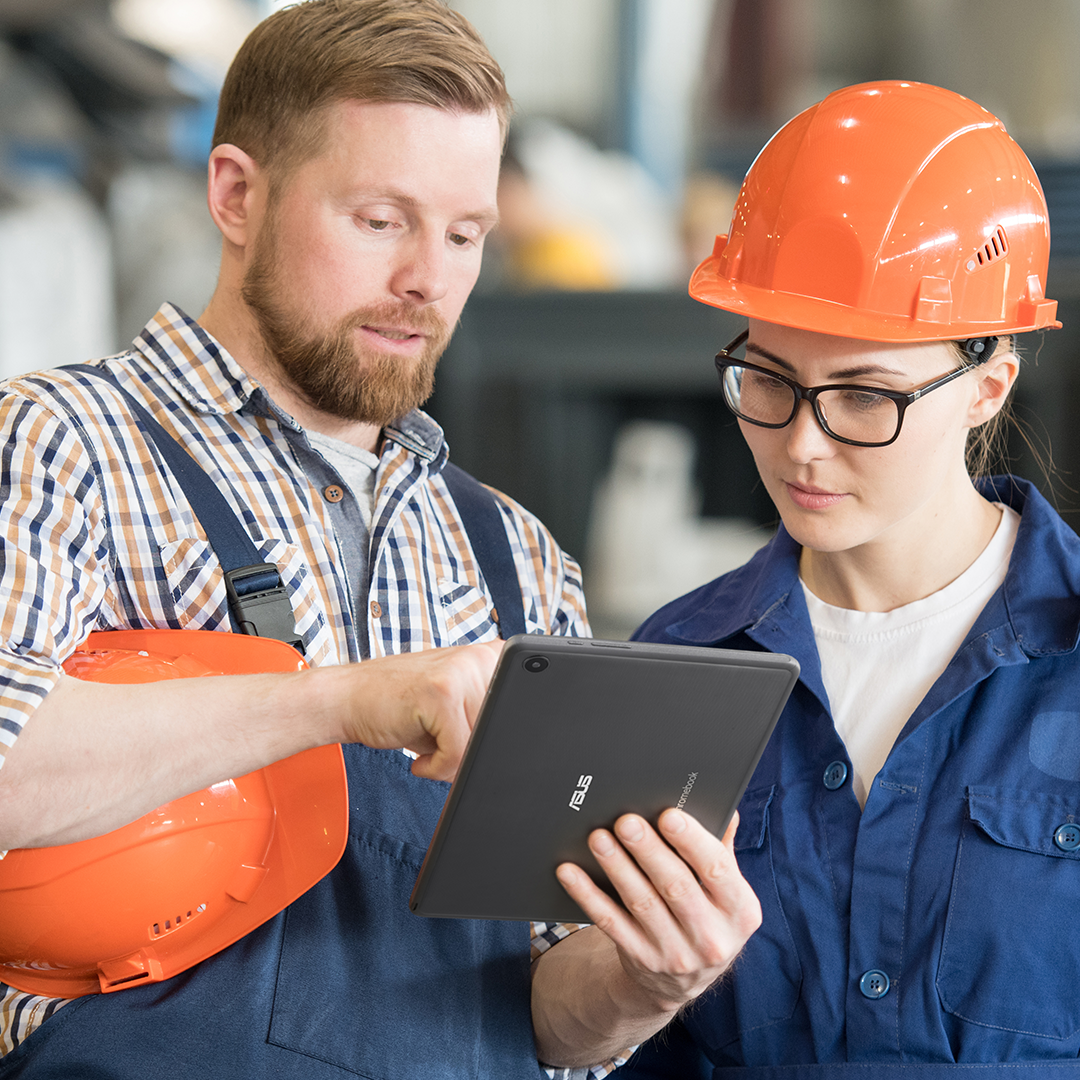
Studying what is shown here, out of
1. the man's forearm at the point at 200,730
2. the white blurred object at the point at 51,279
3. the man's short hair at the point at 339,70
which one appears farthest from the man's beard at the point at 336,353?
the white blurred object at the point at 51,279

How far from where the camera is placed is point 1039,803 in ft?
4.53

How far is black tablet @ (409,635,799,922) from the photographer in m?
1.07

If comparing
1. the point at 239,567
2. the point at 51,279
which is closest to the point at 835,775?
the point at 239,567

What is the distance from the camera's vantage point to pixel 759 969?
1.47 m

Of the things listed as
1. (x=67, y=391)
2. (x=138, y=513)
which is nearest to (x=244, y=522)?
(x=138, y=513)

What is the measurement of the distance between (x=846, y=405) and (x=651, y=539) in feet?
9.44

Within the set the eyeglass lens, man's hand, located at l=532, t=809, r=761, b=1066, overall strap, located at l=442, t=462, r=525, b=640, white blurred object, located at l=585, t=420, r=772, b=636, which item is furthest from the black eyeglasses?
white blurred object, located at l=585, t=420, r=772, b=636

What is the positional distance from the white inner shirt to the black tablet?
360 millimetres

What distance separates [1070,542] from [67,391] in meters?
1.17

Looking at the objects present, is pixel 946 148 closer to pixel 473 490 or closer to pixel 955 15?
pixel 473 490

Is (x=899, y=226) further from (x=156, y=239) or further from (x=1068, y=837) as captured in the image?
(x=156, y=239)

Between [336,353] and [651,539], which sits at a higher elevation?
[336,353]

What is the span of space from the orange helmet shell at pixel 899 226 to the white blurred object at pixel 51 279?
8.65 ft

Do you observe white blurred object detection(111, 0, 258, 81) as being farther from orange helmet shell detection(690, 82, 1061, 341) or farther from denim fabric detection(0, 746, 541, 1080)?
denim fabric detection(0, 746, 541, 1080)
